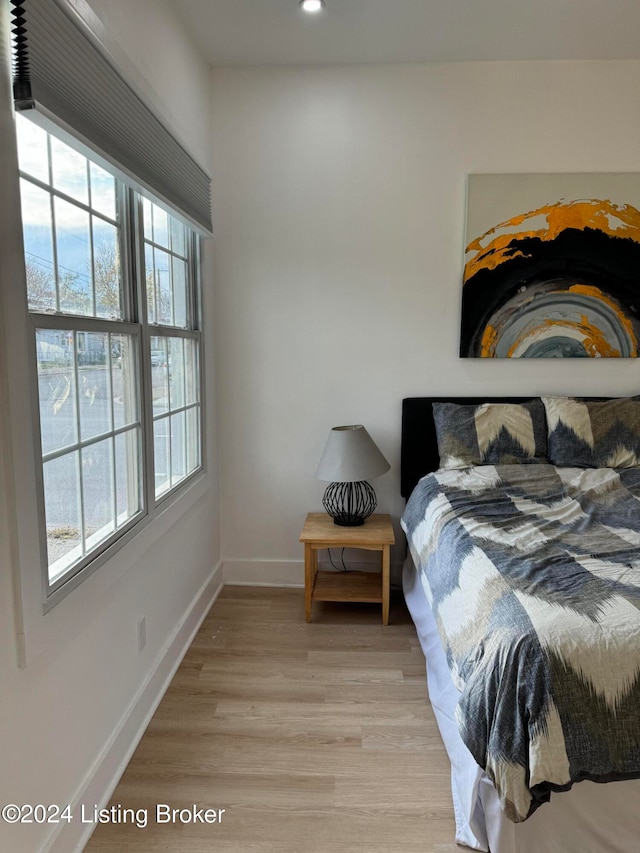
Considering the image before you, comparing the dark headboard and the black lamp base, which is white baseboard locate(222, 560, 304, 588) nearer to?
the black lamp base

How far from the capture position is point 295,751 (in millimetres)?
1820

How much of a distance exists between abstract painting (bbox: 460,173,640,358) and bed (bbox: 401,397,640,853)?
0.76m

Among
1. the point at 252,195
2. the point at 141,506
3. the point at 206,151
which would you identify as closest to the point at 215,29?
the point at 206,151

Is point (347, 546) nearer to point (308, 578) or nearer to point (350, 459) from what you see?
point (308, 578)

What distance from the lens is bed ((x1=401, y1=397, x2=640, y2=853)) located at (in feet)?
4.05

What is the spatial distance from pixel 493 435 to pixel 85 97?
2.13 m

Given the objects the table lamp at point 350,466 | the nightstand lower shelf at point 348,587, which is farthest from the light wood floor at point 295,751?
the table lamp at point 350,466

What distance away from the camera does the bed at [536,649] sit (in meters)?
1.23

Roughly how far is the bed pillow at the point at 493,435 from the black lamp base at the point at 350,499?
0.45 meters

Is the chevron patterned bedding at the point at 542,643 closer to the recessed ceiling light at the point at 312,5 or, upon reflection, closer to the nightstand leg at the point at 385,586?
the nightstand leg at the point at 385,586

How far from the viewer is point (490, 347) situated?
291 centimetres

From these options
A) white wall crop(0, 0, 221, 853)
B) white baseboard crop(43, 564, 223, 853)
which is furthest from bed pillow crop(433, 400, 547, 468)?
white baseboard crop(43, 564, 223, 853)

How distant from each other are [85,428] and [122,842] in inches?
45.3

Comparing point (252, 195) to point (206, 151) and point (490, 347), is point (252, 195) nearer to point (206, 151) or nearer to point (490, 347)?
point (206, 151)
